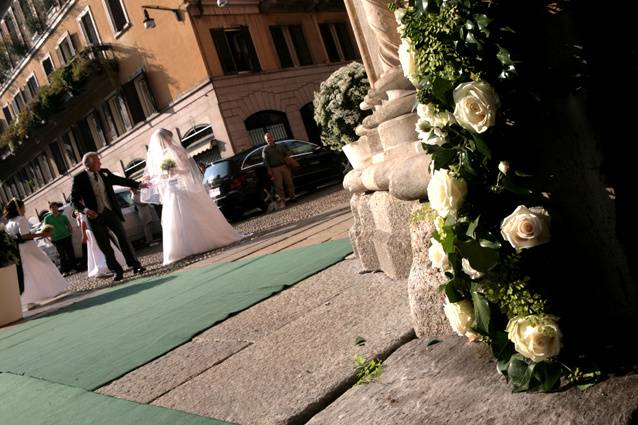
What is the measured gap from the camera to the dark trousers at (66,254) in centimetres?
1594

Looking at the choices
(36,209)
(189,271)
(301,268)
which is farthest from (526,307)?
(36,209)

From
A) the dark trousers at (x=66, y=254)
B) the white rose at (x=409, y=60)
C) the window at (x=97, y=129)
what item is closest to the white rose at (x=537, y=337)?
the white rose at (x=409, y=60)

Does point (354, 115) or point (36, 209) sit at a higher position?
point (36, 209)

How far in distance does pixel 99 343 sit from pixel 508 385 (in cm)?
386

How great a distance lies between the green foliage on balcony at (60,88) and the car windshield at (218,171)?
14.4 m

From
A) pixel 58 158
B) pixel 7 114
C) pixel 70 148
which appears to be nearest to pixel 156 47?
pixel 70 148

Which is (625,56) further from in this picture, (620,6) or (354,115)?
(354,115)

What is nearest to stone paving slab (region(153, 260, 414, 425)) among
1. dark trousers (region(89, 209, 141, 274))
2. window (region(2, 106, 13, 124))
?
dark trousers (region(89, 209, 141, 274))

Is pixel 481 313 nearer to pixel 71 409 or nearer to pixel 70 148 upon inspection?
pixel 71 409

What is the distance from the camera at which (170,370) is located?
343 cm

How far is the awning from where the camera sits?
77.6 feet

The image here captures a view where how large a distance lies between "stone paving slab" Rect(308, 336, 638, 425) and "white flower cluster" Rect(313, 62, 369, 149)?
8278mm

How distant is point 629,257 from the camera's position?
1923mm

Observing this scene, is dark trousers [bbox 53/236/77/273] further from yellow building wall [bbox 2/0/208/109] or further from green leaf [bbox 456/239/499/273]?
green leaf [bbox 456/239/499/273]
